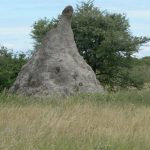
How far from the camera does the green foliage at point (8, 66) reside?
2430 cm

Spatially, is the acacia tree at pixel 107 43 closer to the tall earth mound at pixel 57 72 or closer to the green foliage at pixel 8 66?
the green foliage at pixel 8 66

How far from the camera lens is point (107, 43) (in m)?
31.6

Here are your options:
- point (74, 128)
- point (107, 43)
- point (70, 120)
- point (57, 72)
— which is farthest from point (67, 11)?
point (74, 128)

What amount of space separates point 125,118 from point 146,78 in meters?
23.5

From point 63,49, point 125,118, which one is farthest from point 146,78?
point 125,118

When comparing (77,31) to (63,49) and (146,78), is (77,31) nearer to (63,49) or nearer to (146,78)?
(146,78)

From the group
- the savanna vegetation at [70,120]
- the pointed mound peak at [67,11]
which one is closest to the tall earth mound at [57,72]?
the pointed mound peak at [67,11]

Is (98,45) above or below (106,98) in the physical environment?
above

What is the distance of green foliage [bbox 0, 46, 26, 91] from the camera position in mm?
24297

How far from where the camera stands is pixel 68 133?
33.5 ft

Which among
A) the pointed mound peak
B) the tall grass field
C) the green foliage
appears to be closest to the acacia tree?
the green foliage

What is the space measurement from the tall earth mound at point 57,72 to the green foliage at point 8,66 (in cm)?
387

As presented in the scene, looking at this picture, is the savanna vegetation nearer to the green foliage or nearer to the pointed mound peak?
the green foliage

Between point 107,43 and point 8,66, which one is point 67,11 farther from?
point 107,43
